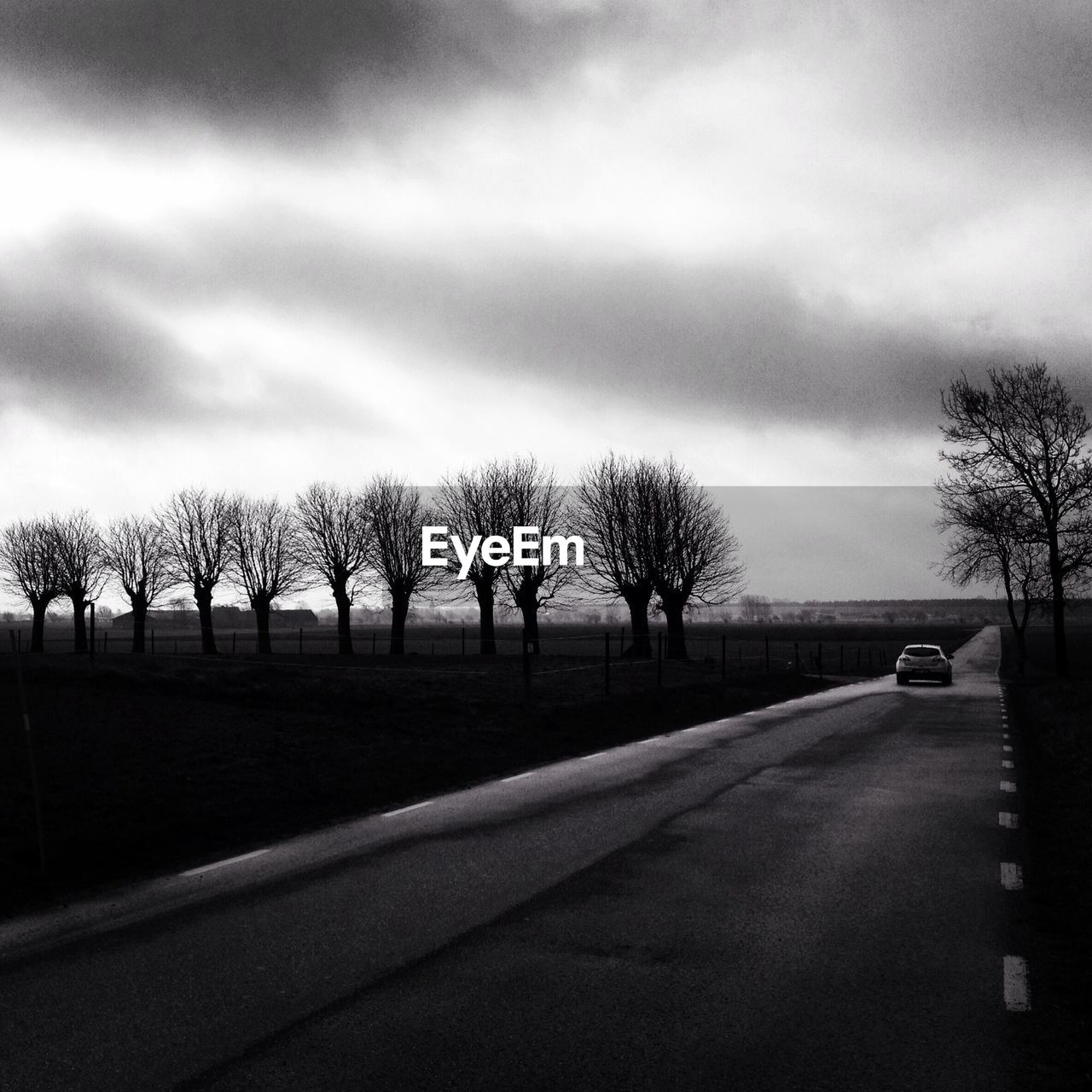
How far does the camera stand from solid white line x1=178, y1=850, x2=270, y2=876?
8367 millimetres

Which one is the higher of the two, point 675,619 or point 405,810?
point 675,619

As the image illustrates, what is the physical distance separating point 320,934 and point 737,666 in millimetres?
40353

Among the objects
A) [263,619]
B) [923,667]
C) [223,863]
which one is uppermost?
[263,619]

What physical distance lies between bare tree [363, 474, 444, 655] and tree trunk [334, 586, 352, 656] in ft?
8.08

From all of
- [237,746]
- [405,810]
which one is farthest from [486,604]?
[405,810]

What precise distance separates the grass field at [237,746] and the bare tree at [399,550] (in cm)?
2932

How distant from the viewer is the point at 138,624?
5194 centimetres

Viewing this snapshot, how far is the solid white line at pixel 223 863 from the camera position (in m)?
8.37

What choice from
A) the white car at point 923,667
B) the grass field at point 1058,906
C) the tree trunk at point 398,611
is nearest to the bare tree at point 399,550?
the tree trunk at point 398,611

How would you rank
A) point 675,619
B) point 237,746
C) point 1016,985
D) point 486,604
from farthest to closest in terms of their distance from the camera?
point 486,604 → point 675,619 → point 237,746 → point 1016,985

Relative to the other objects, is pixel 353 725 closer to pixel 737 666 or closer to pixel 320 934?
pixel 320 934

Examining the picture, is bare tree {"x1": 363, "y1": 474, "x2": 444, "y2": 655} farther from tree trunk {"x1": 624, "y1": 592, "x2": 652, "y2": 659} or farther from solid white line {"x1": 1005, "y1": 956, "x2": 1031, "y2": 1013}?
solid white line {"x1": 1005, "y1": 956, "x2": 1031, "y2": 1013}

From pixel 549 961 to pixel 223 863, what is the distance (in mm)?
3914

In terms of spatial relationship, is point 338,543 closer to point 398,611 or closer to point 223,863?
point 398,611
